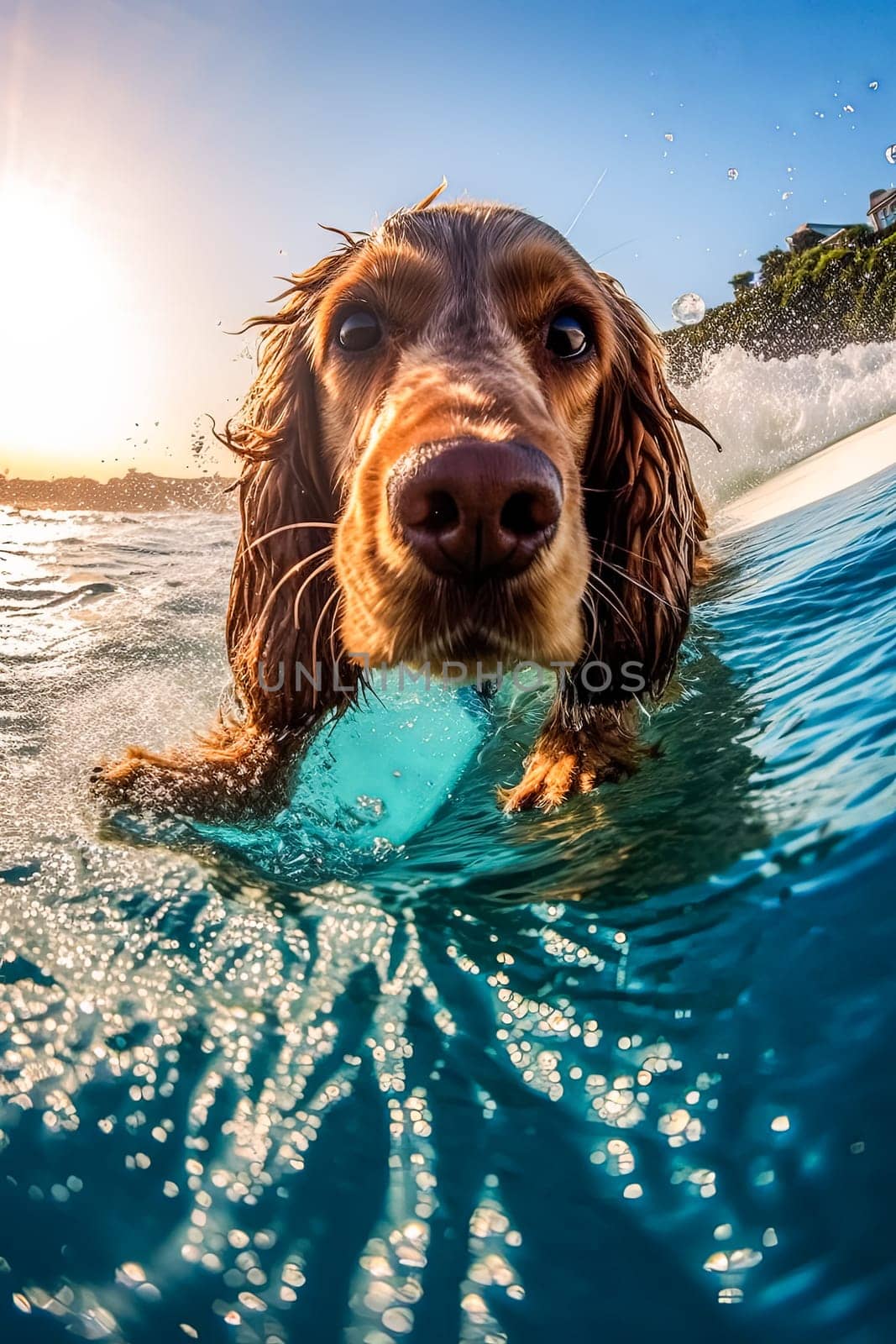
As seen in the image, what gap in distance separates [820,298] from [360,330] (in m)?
26.7

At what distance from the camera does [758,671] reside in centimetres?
293

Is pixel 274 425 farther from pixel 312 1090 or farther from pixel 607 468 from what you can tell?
pixel 312 1090

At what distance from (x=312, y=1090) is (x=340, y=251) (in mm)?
2516

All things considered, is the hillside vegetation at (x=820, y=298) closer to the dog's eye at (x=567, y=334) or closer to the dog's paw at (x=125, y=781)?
the dog's eye at (x=567, y=334)

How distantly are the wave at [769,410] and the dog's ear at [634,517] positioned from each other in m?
5.75

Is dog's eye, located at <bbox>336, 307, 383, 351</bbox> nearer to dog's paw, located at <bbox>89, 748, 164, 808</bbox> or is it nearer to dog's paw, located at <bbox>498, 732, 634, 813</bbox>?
dog's paw, located at <bbox>498, 732, 634, 813</bbox>

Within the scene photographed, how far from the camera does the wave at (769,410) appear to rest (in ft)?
29.0

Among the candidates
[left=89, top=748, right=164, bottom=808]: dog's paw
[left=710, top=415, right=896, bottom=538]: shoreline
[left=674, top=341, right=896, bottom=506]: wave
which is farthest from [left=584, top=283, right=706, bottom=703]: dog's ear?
[left=674, top=341, right=896, bottom=506]: wave

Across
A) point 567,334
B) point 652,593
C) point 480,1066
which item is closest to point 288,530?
point 567,334

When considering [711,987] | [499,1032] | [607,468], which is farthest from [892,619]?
[499,1032]

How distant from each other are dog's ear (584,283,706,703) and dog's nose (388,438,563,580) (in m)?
1.14

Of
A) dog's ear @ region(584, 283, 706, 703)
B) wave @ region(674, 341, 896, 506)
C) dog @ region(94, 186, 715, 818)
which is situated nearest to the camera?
dog @ region(94, 186, 715, 818)

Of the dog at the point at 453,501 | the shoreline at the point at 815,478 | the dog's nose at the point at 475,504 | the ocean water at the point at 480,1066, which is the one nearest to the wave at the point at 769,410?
the shoreline at the point at 815,478

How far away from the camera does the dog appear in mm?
1745
